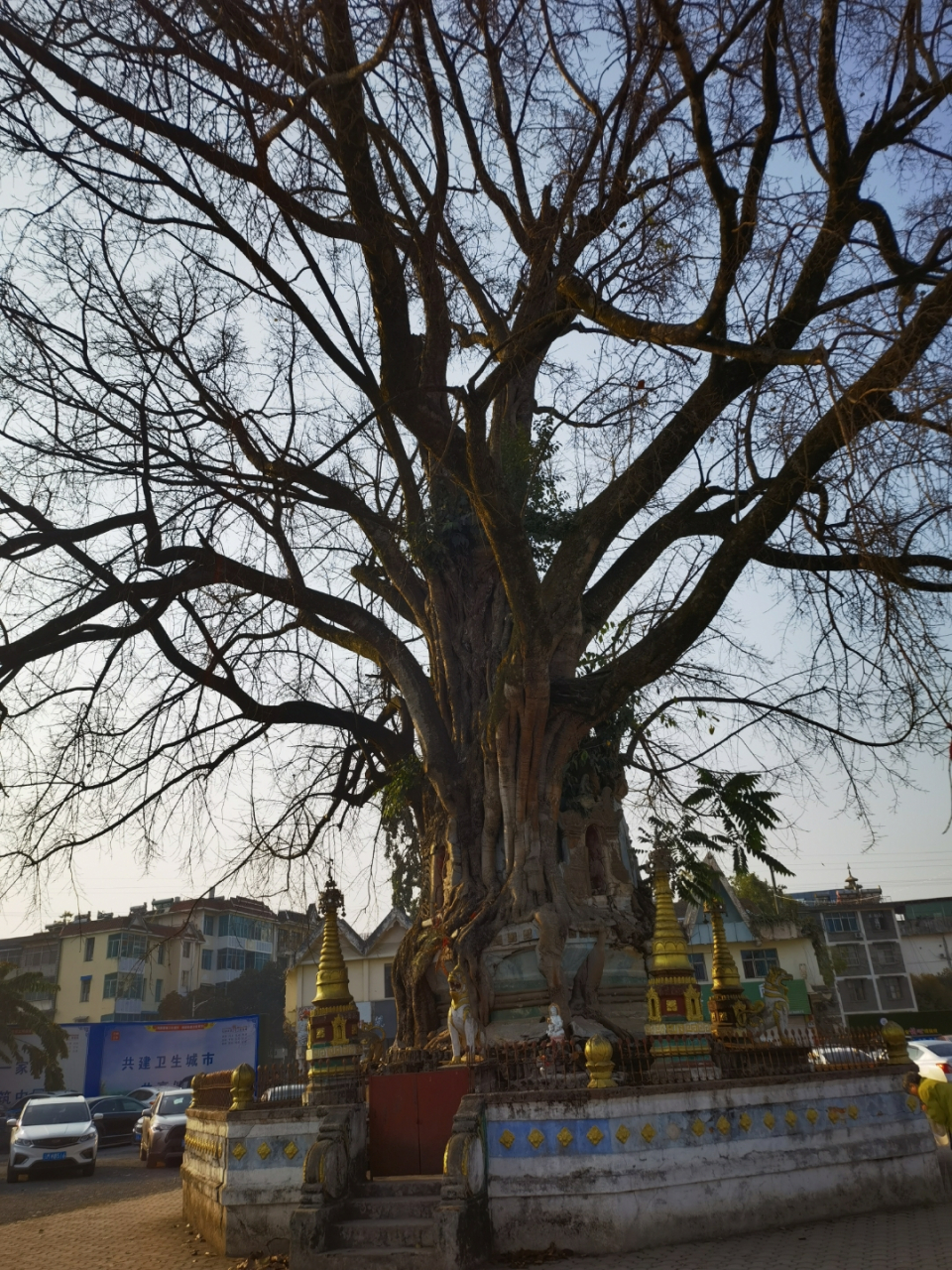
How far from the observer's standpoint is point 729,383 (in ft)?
33.1

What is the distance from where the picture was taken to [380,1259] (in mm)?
7227

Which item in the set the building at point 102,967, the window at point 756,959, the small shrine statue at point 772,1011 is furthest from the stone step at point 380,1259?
the building at point 102,967

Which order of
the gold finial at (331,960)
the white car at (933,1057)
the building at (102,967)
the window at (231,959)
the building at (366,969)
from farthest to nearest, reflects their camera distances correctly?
the window at (231,959) < the building at (102,967) < the building at (366,969) < the white car at (933,1057) < the gold finial at (331,960)

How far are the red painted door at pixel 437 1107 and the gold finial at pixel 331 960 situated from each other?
1.57 metres

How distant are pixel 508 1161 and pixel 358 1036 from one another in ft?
10.2

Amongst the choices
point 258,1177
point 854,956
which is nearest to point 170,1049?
point 258,1177

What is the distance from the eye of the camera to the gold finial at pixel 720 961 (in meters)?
12.8

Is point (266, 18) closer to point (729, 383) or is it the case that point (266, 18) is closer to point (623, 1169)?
point (729, 383)

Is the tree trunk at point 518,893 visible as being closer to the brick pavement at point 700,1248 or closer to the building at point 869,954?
the brick pavement at point 700,1248

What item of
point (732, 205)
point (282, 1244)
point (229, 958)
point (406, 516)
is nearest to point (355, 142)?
point (732, 205)

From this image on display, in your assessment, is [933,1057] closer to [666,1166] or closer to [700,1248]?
[666,1166]

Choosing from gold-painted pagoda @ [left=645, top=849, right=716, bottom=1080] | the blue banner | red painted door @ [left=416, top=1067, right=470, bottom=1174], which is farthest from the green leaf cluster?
gold-painted pagoda @ [left=645, top=849, right=716, bottom=1080]

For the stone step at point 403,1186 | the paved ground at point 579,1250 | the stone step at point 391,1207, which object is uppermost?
the stone step at point 403,1186

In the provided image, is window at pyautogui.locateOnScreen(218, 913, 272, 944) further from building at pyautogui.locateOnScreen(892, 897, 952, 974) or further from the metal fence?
the metal fence
